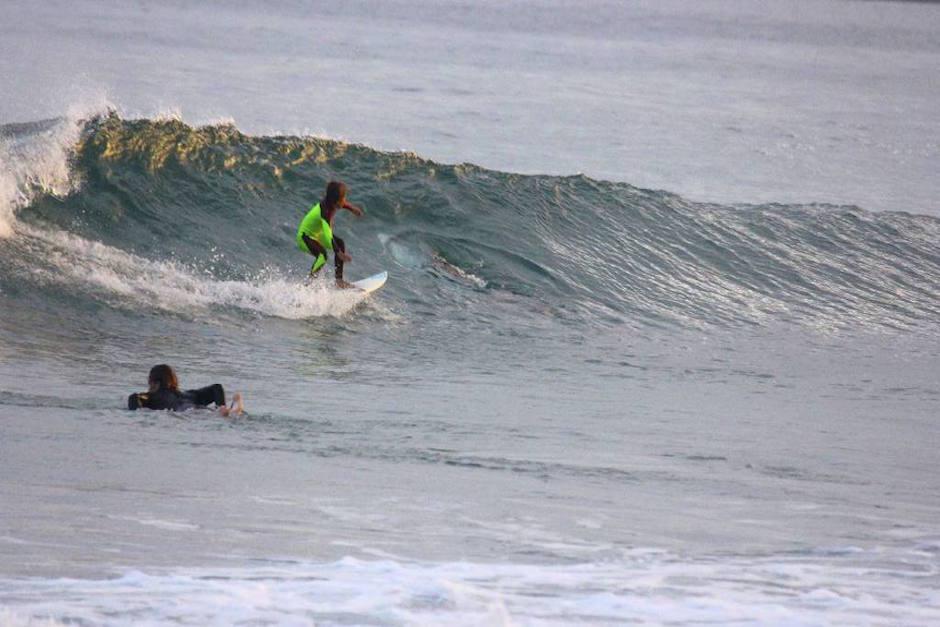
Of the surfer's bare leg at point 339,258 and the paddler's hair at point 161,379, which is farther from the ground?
the surfer's bare leg at point 339,258

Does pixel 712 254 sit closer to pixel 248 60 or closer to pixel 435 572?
pixel 435 572

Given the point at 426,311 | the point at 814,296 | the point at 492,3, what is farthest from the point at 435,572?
the point at 492,3

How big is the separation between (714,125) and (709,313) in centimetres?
2165

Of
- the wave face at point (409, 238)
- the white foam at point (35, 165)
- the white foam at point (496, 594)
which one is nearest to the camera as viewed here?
the white foam at point (496, 594)

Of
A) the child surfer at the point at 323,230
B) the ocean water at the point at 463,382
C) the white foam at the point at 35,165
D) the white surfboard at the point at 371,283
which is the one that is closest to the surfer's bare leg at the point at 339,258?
the child surfer at the point at 323,230

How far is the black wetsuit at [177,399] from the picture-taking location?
8.31 meters

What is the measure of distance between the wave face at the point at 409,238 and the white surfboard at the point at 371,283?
273 mm

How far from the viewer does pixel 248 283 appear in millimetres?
13016

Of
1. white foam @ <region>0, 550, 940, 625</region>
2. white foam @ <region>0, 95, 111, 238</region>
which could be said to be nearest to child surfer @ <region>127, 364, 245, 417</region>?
white foam @ <region>0, 550, 940, 625</region>

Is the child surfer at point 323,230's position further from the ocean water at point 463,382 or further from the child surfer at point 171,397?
the child surfer at point 171,397

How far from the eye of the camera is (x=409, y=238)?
15.6 m

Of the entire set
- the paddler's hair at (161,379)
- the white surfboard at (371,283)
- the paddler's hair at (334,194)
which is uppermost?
the paddler's hair at (334,194)

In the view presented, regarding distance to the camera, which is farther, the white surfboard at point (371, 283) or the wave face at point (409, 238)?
the wave face at point (409, 238)

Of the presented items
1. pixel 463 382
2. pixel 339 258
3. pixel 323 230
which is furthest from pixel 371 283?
pixel 463 382
